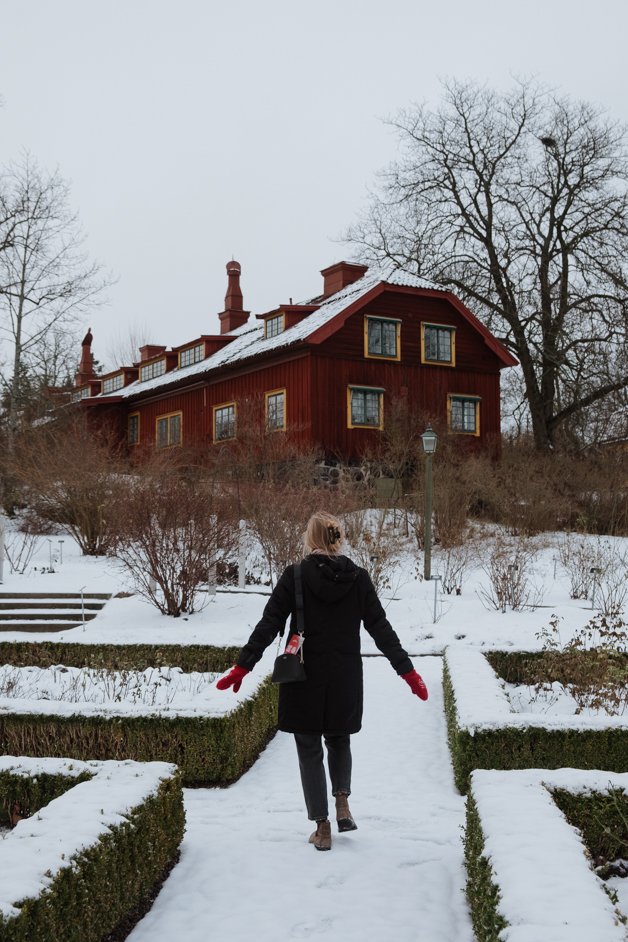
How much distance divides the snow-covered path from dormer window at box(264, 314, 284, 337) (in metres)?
22.5

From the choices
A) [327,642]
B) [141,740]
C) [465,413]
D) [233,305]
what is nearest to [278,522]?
[141,740]

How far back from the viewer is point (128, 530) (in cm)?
1354

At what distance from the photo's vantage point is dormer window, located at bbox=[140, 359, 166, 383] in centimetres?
3625

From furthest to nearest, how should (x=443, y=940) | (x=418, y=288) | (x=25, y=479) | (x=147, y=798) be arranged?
(x=418, y=288) < (x=25, y=479) < (x=147, y=798) < (x=443, y=940)

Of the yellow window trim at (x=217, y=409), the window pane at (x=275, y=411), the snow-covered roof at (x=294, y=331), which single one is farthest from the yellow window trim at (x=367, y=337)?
the yellow window trim at (x=217, y=409)

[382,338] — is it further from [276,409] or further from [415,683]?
[415,683]

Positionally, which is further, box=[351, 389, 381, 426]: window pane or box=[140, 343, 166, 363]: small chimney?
box=[140, 343, 166, 363]: small chimney

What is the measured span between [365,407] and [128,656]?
16.6m

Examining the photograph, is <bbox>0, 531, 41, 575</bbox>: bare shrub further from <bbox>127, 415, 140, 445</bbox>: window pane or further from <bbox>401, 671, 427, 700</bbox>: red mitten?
<bbox>401, 671, 427, 700</bbox>: red mitten

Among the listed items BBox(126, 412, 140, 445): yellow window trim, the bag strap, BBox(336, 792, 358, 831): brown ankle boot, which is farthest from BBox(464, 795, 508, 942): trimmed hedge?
BBox(126, 412, 140, 445): yellow window trim

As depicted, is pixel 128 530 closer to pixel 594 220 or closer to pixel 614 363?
pixel 614 363

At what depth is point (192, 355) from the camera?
3356cm

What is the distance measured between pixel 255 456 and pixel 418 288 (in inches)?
329

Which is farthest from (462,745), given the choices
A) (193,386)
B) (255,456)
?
(193,386)
